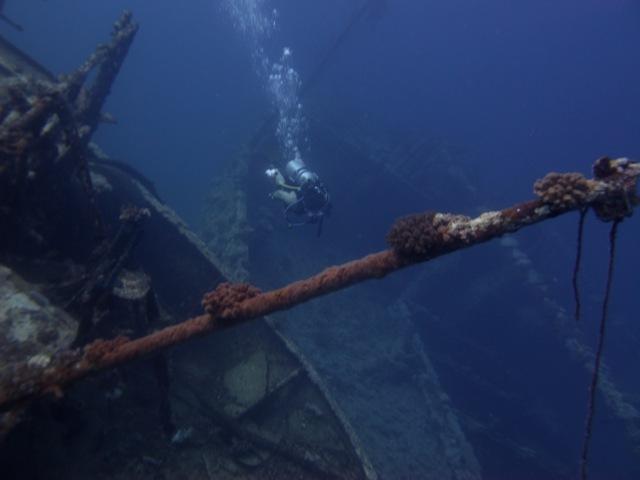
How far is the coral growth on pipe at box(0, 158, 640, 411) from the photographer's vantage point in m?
1.93

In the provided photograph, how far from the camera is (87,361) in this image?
8.61 ft

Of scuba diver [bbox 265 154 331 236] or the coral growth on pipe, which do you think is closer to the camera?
the coral growth on pipe

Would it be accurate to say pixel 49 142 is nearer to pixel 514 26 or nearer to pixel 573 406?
pixel 573 406

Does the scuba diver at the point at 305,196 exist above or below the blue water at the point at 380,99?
below

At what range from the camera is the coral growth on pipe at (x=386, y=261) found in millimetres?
1927

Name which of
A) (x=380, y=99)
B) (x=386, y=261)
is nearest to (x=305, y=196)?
(x=386, y=261)

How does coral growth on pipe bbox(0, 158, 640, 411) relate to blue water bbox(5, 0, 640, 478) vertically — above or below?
below

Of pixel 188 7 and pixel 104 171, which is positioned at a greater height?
pixel 188 7

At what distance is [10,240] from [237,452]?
3513 millimetres

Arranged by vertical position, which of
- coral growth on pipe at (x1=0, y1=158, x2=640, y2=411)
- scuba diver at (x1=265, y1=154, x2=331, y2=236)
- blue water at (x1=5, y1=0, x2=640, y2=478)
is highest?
blue water at (x1=5, y1=0, x2=640, y2=478)

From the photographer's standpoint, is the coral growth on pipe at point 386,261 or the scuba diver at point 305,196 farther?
the scuba diver at point 305,196

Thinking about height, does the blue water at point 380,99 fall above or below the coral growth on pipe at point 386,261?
above

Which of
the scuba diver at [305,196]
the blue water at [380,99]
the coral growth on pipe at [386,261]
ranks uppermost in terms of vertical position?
the blue water at [380,99]

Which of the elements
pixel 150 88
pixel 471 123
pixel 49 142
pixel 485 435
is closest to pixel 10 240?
pixel 49 142
